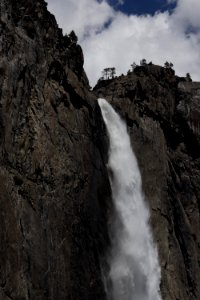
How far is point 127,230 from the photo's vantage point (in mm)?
47562

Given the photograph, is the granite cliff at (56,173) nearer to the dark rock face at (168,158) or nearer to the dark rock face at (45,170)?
the dark rock face at (45,170)

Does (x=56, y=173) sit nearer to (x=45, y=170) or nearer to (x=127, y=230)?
(x=45, y=170)

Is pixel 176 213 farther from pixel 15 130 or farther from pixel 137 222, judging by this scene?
pixel 15 130

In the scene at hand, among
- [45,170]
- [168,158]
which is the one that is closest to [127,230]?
[45,170]

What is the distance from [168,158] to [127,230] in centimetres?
1598

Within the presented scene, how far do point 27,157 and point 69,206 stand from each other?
16.2 feet

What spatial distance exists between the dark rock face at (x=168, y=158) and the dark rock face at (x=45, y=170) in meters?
10.8

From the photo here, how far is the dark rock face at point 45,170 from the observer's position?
1302 inches

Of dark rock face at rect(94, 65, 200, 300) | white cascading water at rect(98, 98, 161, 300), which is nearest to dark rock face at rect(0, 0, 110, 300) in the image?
white cascading water at rect(98, 98, 161, 300)

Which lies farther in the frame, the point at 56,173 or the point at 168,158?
the point at 168,158

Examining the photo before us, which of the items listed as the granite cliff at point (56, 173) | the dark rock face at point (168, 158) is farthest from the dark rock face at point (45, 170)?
the dark rock face at point (168, 158)

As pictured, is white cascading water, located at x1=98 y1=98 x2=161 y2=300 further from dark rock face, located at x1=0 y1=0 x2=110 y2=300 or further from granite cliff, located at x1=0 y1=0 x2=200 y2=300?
dark rock face, located at x1=0 y1=0 x2=110 y2=300

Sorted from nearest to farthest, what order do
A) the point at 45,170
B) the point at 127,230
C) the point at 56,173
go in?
the point at 45,170
the point at 56,173
the point at 127,230

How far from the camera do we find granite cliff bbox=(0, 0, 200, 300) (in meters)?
33.4
